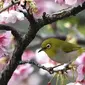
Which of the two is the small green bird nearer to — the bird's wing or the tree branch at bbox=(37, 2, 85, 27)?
the bird's wing

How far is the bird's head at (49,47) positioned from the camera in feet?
4.25

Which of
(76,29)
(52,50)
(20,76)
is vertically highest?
(52,50)

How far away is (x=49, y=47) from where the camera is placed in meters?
1.32

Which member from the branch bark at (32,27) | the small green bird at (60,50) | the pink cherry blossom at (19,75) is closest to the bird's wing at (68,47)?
the small green bird at (60,50)

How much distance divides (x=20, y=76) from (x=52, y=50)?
0.60 feet

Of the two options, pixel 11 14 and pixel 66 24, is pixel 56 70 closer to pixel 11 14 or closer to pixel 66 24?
pixel 11 14

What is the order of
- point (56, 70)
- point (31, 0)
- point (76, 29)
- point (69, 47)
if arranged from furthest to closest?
point (76, 29) < point (69, 47) < point (56, 70) < point (31, 0)

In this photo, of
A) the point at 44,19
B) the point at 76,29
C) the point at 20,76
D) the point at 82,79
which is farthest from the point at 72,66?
the point at 76,29

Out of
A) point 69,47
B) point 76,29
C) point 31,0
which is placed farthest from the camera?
point 76,29

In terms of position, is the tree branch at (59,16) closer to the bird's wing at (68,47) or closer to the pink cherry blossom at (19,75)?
the bird's wing at (68,47)

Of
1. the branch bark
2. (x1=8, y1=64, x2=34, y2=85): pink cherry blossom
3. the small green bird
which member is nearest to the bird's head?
the small green bird

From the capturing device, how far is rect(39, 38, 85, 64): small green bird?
4.16 feet

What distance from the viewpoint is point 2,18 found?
3.53ft

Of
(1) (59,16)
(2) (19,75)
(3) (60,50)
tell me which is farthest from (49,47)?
(1) (59,16)
